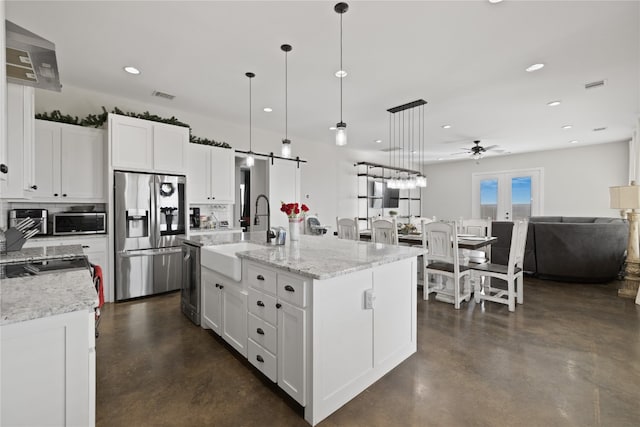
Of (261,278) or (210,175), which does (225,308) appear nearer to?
(261,278)

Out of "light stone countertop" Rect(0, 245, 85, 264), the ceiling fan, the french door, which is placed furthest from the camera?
the french door

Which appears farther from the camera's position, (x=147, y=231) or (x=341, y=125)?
(x=147, y=231)

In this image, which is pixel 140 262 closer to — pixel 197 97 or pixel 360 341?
pixel 197 97

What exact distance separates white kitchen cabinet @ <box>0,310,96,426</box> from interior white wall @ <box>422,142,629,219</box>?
10.1 m

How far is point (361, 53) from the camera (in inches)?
116

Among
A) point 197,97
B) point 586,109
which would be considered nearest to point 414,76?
point 197,97

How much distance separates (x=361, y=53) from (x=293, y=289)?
2.49m

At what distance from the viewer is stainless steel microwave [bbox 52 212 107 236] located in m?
3.43

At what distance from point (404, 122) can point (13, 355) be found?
5.72 metres

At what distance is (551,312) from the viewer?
11.1ft

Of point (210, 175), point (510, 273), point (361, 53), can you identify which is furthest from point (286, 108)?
point (510, 273)

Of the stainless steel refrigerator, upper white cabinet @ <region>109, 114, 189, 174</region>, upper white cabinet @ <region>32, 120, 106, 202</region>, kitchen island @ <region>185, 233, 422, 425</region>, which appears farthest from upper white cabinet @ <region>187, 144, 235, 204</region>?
kitchen island @ <region>185, 233, 422, 425</region>

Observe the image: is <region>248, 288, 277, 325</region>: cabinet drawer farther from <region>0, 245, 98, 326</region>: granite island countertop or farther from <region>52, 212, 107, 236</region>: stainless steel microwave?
<region>52, 212, 107, 236</region>: stainless steel microwave

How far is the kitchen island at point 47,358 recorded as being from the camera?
3.28ft
